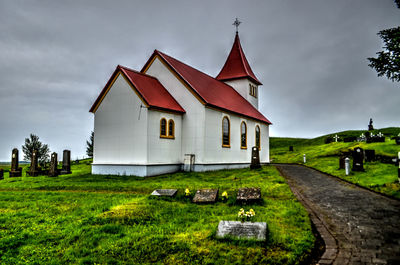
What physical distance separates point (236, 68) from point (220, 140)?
498 inches

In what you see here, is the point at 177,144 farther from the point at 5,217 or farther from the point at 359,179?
the point at 5,217

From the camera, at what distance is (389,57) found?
1586 centimetres

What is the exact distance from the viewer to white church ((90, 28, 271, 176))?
1884 centimetres

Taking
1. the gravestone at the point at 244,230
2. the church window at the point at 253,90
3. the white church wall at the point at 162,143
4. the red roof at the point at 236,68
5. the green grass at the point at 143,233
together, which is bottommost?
the green grass at the point at 143,233

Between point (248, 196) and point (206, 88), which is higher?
point (206, 88)

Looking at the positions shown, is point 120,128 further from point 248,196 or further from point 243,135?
point 248,196

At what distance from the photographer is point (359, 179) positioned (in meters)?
14.8

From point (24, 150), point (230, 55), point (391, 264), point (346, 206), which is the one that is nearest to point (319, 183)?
point (346, 206)

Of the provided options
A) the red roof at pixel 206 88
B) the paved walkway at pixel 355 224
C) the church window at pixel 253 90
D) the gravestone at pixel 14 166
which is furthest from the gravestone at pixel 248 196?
the church window at pixel 253 90

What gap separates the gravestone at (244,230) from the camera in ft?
19.2

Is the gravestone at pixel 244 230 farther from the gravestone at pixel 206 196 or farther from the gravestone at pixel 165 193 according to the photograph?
the gravestone at pixel 165 193

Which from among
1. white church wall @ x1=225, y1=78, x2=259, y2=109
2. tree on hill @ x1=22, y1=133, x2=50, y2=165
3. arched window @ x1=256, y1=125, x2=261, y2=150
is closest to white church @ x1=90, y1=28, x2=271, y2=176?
arched window @ x1=256, y1=125, x2=261, y2=150

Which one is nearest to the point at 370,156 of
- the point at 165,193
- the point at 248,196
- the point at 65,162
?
the point at 248,196

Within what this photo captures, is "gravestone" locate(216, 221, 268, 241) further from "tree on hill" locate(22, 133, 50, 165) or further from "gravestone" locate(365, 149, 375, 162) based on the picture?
"tree on hill" locate(22, 133, 50, 165)
